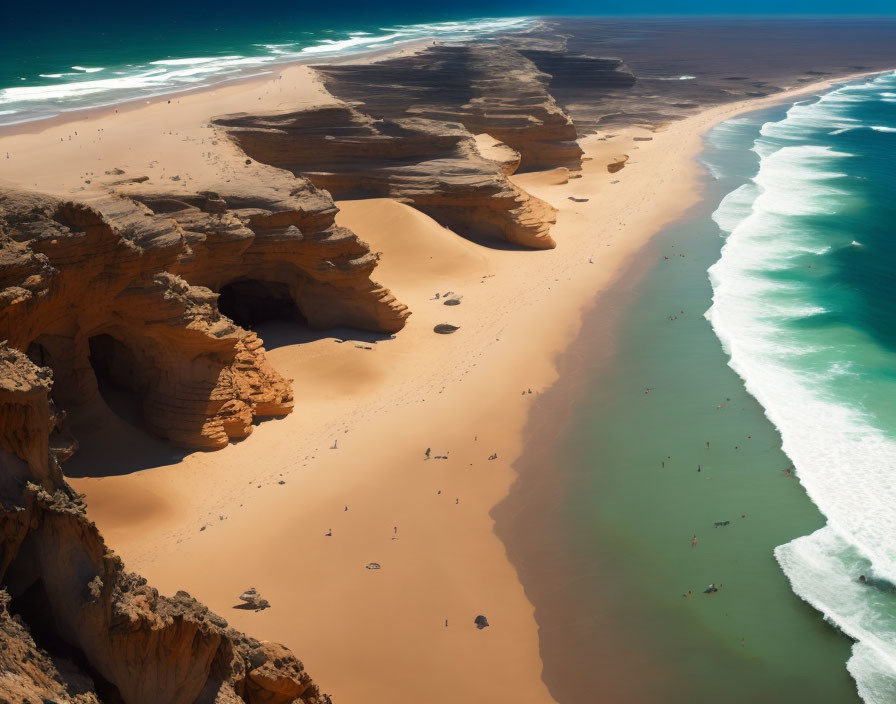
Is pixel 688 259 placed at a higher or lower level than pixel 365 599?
lower

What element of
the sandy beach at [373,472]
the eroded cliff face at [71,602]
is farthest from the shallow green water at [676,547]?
the eroded cliff face at [71,602]

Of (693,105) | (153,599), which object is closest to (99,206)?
(153,599)

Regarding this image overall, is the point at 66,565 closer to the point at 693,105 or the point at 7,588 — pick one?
the point at 7,588

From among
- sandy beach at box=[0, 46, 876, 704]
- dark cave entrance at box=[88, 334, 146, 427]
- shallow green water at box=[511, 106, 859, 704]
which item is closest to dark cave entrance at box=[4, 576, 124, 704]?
sandy beach at box=[0, 46, 876, 704]

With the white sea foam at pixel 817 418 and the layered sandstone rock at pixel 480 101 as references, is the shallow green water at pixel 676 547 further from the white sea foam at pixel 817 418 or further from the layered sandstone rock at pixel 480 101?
the layered sandstone rock at pixel 480 101

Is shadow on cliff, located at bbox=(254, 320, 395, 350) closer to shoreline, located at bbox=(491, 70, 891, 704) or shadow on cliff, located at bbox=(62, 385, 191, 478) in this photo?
shoreline, located at bbox=(491, 70, 891, 704)

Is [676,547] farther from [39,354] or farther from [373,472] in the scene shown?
[39,354]
